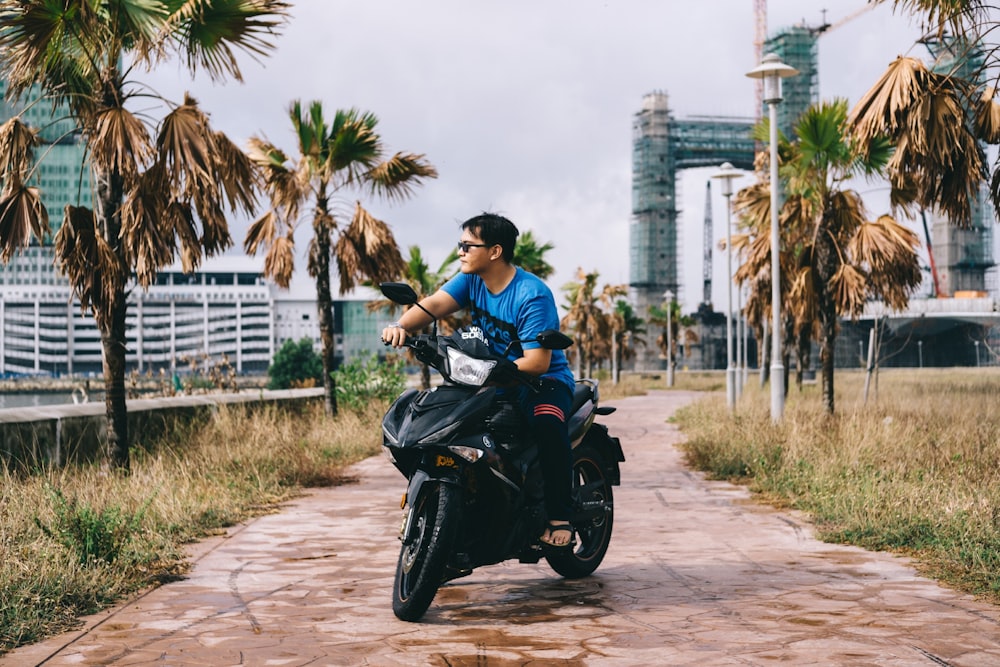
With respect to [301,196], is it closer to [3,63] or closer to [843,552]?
[3,63]

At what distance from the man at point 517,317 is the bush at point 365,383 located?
689 inches

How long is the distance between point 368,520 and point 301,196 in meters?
13.3

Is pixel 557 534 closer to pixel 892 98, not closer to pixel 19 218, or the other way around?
pixel 19 218

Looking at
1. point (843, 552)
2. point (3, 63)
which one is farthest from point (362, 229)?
point (843, 552)

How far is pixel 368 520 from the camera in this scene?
902 centimetres

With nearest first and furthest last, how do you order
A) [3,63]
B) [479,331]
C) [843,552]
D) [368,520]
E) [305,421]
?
[479,331] → [843,552] → [368,520] → [3,63] → [305,421]

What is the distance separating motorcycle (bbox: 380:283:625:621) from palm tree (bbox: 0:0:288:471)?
6798 mm

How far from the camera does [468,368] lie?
5.07m

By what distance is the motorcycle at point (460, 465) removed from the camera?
5.05 m

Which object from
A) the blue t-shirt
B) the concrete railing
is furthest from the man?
the concrete railing

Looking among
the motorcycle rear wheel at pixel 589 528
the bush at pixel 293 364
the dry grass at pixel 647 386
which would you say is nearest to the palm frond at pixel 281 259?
the motorcycle rear wheel at pixel 589 528

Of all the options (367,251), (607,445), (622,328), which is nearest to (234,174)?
(607,445)

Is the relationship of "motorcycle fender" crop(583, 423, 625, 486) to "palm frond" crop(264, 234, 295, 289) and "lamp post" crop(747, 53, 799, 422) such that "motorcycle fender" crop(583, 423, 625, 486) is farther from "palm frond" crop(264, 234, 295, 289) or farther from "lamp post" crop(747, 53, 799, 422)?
"palm frond" crop(264, 234, 295, 289)

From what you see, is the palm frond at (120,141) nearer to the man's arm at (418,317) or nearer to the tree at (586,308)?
the man's arm at (418,317)
